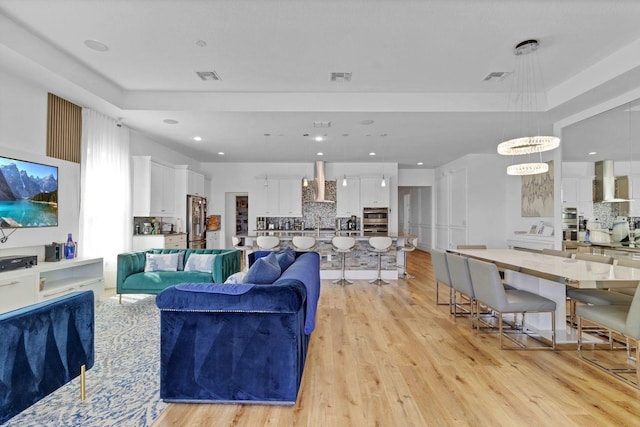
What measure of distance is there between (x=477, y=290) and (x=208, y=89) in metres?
4.34

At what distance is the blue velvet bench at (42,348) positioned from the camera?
1.68 metres

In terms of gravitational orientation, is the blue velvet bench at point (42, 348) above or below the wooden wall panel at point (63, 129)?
below

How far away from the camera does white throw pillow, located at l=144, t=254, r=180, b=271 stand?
4.74 meters

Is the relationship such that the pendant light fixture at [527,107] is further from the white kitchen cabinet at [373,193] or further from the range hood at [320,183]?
the range hood at [320,183]

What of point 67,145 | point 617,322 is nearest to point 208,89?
point 67,145

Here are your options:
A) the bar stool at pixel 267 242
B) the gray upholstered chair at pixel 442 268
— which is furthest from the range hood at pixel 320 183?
the gray upholstered chair at pixel 442 268

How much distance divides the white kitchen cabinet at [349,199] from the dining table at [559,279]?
15.9 ft

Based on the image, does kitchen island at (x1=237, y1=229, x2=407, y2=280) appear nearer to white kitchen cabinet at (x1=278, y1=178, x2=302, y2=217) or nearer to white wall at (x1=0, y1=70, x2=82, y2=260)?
white kitchen cabinet at (x1=278, y1=178, x2=302, y2=217)

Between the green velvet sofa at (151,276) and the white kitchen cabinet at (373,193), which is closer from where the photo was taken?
the green velvet sofa at (151,276)

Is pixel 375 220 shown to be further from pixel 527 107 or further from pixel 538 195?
pixel 527 107

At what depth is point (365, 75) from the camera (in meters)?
4.06

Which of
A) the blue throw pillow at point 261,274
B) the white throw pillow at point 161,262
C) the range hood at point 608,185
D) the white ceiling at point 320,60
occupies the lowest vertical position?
the white throw pillow at point 161,262

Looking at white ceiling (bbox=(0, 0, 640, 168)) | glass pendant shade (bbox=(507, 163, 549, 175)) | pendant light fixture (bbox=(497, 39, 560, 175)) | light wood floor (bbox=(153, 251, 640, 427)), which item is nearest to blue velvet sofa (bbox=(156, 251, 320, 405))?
light wood floor (bbox=(153, 251, 640, 427))

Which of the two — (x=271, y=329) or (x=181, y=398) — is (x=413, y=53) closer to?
(x=271, y=329)
